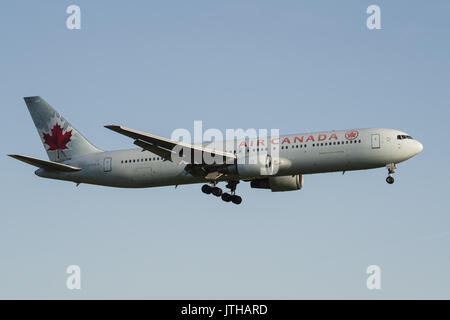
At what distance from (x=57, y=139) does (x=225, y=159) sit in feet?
52.5

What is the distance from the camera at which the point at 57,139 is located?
63.6 meters

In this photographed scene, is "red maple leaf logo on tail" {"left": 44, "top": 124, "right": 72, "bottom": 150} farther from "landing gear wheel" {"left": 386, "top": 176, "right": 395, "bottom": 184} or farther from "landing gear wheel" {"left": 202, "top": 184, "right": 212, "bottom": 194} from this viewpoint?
"landing gear wheel" {"left": 386, "top": 176, "right": 395, "bottom": 184}

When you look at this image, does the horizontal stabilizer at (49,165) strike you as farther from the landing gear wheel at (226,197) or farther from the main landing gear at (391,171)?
the main landing gear at (391,171)

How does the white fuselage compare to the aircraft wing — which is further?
the aircraft wing

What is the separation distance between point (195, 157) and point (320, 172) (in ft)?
29.4

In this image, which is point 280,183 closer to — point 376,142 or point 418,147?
point 376,142

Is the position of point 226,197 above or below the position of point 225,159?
below

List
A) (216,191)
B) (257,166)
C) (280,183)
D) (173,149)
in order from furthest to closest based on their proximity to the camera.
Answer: (280,183)
(216,191)
(173,149)
(257,166)

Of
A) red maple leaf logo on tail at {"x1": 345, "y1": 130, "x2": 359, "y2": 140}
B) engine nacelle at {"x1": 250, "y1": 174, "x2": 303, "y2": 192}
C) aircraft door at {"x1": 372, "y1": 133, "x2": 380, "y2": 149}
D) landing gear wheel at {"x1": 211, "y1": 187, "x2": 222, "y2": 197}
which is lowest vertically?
landing gear wheel at {"x1": 211, "y1": 187, "x2": 222, "y2": 197}

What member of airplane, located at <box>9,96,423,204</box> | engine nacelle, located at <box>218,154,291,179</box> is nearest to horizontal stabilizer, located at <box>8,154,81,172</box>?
airplane, located at <box>9,96,423,204</box>

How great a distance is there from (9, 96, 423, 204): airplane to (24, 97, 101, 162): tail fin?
0.27 ft

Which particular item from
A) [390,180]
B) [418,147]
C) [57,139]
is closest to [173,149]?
[57,139]

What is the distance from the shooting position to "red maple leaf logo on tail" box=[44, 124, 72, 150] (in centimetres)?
6334
